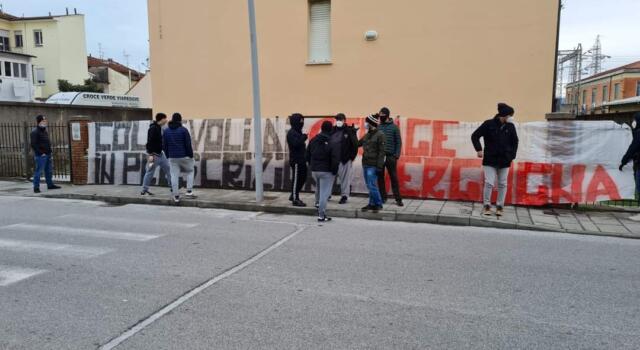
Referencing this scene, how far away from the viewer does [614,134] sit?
9.01 metres

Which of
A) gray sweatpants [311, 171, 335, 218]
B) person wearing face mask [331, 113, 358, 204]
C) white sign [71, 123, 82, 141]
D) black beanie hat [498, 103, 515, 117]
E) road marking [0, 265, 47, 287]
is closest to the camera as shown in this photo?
road marking [0, 265, 47, 287]

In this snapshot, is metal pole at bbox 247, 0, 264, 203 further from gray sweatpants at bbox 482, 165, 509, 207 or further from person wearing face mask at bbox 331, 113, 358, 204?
gray sweatpants at bbox 482, 165, 509, 207

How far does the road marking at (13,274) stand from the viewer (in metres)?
5.15

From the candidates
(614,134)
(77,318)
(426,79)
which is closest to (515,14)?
(426,79)

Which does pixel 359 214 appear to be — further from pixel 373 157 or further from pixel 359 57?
pixel 359 57

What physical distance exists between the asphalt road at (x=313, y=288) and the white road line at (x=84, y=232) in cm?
3

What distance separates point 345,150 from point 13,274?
6.08m

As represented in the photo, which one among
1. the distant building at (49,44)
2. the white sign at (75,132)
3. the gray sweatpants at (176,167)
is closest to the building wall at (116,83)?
the distant building at (49,44)

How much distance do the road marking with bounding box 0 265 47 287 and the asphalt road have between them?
0.07 feet

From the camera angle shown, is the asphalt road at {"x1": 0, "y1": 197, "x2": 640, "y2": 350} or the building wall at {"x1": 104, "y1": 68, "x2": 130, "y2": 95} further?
the building wall at {"x1": 104, "y1": 68, "x2": 130, "y2": 95}

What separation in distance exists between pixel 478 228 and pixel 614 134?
3501 millimetres

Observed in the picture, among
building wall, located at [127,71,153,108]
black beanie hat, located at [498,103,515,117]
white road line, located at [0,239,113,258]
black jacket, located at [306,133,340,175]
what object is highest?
building wall, located at [127,71,153,108]

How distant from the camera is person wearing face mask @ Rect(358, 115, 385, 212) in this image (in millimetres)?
8836

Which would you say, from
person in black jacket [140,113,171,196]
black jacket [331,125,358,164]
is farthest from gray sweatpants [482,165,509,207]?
person in black jacket [140,113,171,196]
